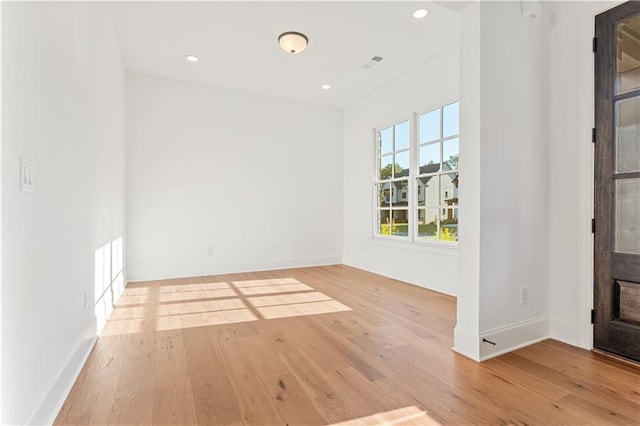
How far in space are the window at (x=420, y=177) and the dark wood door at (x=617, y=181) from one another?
5.14ft

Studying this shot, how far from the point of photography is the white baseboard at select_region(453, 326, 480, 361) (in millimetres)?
2125

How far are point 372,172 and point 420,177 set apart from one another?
1075mm

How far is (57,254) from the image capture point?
1.70 metres

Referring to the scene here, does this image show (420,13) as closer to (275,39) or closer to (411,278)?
(275,39)

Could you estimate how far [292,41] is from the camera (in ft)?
11.1

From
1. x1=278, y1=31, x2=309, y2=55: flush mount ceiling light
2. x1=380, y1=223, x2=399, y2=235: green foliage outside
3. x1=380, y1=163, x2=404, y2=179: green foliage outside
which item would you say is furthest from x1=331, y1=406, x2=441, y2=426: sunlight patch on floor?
x1=380, y1=163, x2=404, y2=179: green foliage outside

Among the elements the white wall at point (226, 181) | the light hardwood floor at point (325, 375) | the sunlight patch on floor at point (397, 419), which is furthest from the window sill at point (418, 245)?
the sunlight patch on floor at point (397, 419)

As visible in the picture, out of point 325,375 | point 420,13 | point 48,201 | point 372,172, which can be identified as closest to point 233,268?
point 372,172

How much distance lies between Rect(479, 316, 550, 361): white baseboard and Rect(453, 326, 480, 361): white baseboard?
0.03 metres

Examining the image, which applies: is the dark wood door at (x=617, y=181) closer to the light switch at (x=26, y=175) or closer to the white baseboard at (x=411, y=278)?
the white baseboard at (x=411, y=278)

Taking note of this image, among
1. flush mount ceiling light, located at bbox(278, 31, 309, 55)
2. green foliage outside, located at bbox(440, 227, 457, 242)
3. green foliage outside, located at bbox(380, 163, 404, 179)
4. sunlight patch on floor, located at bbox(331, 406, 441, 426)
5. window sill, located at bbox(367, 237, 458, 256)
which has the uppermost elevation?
flush mount ceiling light, located at bbox(278, 31, 309, 55)

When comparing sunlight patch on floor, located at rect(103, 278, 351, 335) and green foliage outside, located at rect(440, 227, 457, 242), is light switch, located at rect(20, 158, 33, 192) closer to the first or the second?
sunlight patch on floor, located at rect(103, 278, 351, 335)

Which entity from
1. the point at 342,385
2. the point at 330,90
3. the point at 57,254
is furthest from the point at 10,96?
the point at 330,90

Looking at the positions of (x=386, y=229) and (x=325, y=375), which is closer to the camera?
(x=325, y=375)
